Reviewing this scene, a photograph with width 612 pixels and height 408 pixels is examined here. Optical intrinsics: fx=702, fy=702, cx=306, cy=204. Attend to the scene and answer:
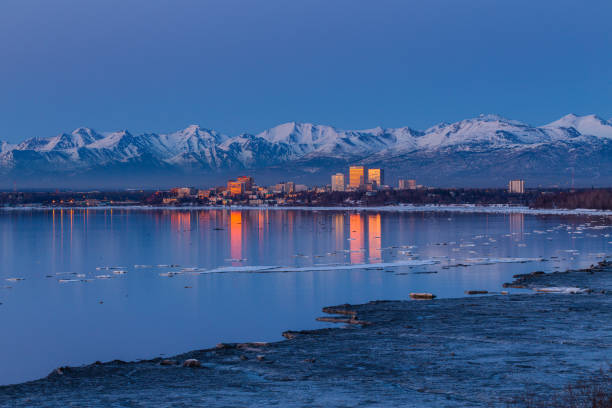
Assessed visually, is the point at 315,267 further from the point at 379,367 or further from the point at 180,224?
the point at 180,224

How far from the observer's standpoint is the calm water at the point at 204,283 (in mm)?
19219

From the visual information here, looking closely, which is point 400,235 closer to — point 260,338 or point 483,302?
point 483,302

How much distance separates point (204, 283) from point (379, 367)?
17.9m

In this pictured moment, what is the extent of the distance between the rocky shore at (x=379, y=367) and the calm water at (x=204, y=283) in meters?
2.44

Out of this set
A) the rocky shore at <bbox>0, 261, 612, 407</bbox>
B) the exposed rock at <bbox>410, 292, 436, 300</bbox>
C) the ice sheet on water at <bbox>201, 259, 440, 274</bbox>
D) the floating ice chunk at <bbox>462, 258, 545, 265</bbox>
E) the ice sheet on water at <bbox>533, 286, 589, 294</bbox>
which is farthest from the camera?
the floating ice chunk at <bbox>462, 258, 545, 265</bbox>

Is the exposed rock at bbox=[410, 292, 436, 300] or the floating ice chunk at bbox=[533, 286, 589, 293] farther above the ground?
the floating ice chunk at bbox=[533, 286, 589, 293]

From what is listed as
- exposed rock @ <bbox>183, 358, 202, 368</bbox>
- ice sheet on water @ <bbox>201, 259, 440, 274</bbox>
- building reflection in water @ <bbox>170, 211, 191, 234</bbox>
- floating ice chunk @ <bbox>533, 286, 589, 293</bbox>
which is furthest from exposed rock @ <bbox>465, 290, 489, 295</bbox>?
building reflection in water @ <bbox>170, 211, 191, 234</bbox>

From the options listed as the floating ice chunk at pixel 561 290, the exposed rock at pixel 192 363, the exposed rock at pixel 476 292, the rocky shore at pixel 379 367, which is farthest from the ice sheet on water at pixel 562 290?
the exposed rock at pixel 192 363

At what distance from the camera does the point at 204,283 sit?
100 feet

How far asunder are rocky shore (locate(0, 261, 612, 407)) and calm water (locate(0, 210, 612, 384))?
2437 millimetres

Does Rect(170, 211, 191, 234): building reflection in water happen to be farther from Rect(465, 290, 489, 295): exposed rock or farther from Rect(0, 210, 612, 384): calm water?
Rect(465, 290, 489, 295): exposed rock

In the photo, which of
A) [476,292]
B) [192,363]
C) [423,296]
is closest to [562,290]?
[476,292]

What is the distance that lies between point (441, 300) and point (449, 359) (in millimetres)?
9360

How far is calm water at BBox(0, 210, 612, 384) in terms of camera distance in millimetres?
19219
